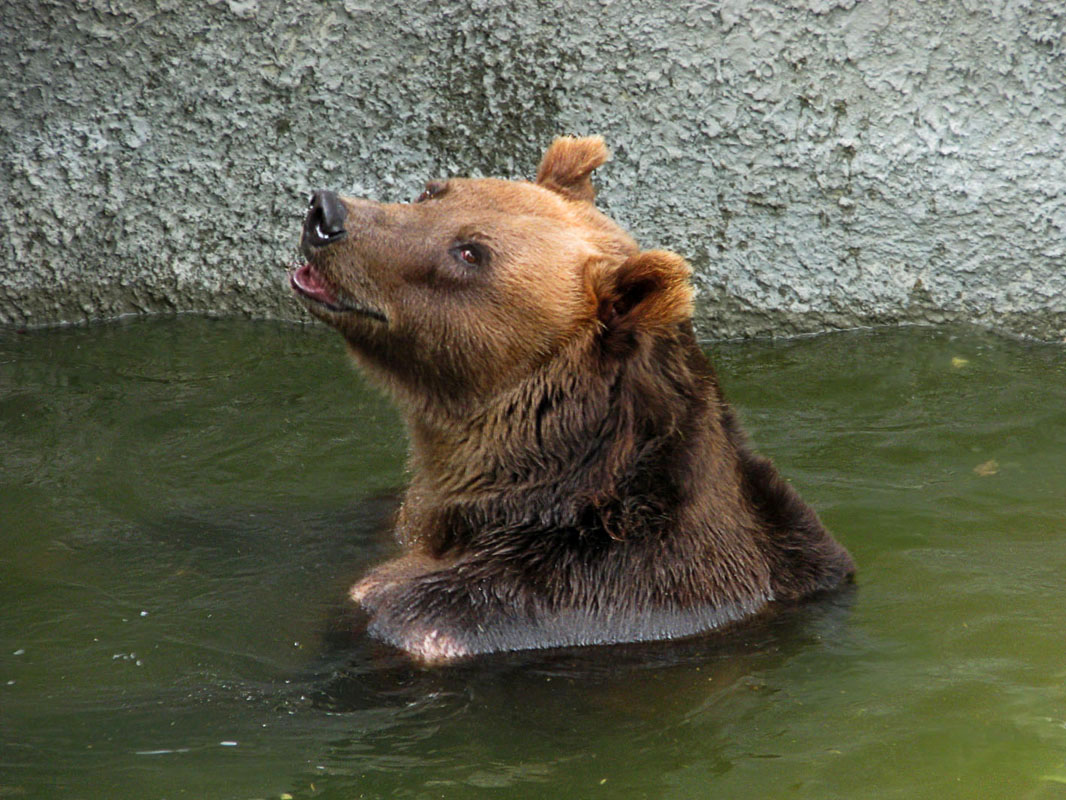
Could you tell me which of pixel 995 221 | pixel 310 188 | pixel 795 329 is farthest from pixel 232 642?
pixel 995 221

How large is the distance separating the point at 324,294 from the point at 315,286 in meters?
0.05

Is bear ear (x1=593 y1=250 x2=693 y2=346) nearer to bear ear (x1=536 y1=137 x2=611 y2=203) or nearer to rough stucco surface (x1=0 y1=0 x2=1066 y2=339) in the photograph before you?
bear ear (x1=536 y1=137 x2=611 y2=203)

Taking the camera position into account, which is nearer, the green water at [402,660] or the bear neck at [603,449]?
the green water at [402,660]

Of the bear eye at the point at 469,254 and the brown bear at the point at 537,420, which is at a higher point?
the bear eye at the point at 469,254

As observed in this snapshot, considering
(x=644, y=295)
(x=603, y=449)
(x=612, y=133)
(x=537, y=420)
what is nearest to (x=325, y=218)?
(x=537, y=420)

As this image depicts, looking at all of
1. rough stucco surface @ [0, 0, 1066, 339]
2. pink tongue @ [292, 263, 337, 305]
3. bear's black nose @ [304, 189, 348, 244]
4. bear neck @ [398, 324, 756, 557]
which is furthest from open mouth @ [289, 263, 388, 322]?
rough stucco surface @ [0, 0, 1066, 339]

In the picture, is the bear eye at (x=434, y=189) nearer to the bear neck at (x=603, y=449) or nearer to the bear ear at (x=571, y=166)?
the bear ear at (x=571, y=166)

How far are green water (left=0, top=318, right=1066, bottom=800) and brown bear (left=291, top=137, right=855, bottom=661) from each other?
194 mm

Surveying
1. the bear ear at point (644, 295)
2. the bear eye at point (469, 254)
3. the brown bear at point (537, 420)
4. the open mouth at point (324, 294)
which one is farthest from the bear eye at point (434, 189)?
the bear ear at point (644, 295)

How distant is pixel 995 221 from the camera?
8.91 m

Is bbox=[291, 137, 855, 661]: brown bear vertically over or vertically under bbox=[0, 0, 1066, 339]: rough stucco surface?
under

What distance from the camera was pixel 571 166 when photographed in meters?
5.74

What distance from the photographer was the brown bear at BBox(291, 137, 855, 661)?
5.14 meters

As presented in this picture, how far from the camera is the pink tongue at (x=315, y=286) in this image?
5215 millimetres
